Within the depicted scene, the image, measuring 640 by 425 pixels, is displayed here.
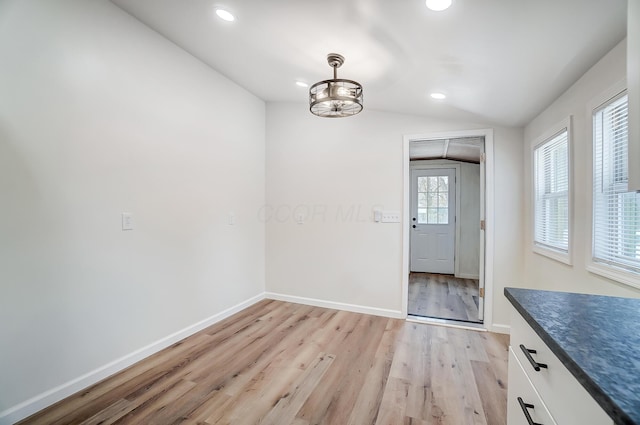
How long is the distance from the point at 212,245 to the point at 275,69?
76.7 inches

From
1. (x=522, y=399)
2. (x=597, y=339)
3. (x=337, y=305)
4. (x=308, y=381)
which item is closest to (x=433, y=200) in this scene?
(x=337, y=305)

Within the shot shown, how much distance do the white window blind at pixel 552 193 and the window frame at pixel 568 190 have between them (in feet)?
0.05

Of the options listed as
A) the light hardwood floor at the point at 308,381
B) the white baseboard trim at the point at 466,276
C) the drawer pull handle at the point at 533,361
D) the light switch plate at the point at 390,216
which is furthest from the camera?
the white baseboard trim at the point at 466,276

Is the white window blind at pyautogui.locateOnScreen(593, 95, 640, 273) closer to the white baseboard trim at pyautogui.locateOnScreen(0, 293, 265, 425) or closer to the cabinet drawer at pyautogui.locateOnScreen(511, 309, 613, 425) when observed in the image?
the cabinet drawer at pyautogui.locateOnScreen(511, 309, 613, 425)

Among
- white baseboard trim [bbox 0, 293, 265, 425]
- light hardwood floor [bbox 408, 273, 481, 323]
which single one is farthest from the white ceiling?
white baseboard trim [bbox 0, 293, 265, 425]

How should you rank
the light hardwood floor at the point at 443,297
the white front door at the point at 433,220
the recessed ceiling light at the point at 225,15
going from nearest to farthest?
the recessed ceiling light at the point at 225,15 → the light hardwood floor at the point at 443,297 → the white front door at the point at 433,220

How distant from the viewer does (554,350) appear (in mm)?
778

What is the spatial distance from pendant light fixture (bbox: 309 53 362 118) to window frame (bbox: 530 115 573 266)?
5.03 ft

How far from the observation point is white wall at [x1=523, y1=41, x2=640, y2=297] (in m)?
1.61

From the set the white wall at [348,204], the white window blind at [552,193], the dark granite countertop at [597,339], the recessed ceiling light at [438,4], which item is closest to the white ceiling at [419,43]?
the recessed ceiling light at [438,4]

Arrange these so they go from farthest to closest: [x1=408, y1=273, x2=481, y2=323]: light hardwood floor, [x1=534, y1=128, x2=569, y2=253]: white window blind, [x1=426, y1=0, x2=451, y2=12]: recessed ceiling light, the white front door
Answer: the white front door
[x1=408, y1=273, x2=481, y2=323]: light hardwood floor
[x1=534, y1=128, x2=569, y2=253]: white window blind
[x1=426, y1=0, x2=451, y2=12]: recessed ceiling light

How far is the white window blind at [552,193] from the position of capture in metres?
2.21

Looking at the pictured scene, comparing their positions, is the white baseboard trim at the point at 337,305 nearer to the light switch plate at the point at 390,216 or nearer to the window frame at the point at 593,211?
the light switch plate at the point at 390,216

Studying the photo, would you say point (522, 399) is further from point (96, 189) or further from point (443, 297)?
point (443, 297)
